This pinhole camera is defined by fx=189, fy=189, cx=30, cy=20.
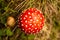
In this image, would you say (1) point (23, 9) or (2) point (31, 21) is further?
(1) point (23, 9)

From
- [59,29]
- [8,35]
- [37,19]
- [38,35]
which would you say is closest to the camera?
[37,19]

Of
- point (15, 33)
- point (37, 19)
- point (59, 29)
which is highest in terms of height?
point (37, 19)

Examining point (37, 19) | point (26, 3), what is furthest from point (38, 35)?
point (37, 19)

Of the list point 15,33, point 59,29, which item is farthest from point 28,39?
point 59,29

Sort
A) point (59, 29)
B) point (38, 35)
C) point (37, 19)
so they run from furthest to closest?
point (59, 29)
point (38, 35)
point (37, 19)

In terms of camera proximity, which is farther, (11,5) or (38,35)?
(38,35)

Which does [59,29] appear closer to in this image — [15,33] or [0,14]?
[15,33]

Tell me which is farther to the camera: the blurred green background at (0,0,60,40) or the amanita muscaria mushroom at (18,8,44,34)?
the blurred green background at (0,0,60,40)

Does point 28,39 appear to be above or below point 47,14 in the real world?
below

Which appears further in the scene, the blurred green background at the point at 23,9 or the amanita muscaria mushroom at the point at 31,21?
the blurred green background at the point at 23,9

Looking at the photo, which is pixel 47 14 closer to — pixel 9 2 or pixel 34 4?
pixel 34 4
